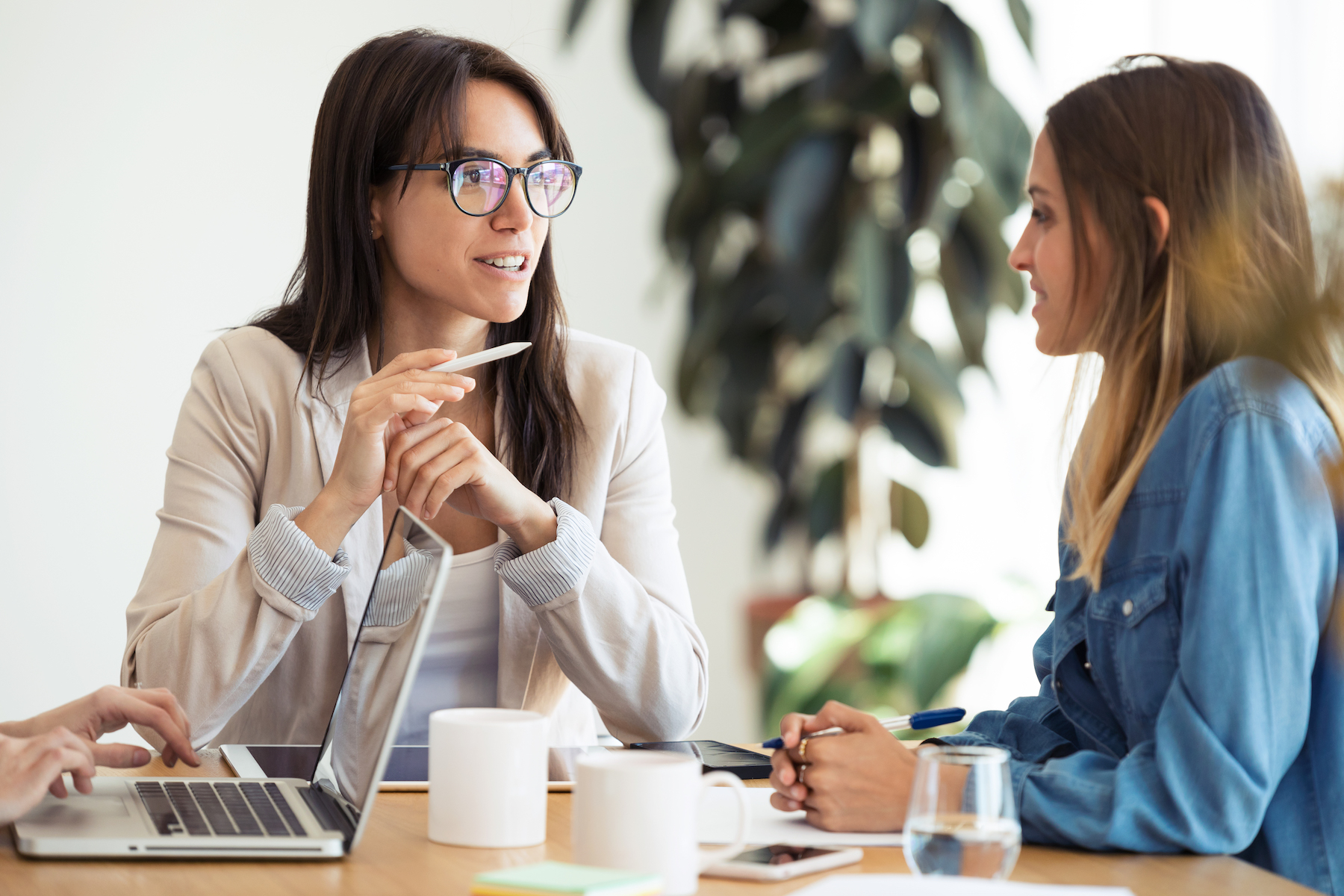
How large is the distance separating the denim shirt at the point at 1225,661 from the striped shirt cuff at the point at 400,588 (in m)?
0.47

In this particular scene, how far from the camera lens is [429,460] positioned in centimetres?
134

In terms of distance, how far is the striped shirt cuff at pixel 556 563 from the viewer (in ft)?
4.49

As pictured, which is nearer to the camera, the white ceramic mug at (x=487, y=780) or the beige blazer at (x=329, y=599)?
the white ceramic mug at (x=487, y=780)

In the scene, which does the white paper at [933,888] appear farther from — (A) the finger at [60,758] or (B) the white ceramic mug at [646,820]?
(A) the finger at [60,758]

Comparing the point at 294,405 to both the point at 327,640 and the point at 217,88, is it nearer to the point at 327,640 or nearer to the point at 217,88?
the point at 327,640

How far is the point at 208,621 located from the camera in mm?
1320

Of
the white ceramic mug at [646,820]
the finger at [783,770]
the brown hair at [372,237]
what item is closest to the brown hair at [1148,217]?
the finger at [783,770]

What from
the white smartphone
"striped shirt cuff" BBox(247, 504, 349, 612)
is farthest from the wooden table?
"striped shirt cuff" BBox(247, 504, 349, 612)

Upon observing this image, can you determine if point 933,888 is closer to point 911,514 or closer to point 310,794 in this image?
point 310,794

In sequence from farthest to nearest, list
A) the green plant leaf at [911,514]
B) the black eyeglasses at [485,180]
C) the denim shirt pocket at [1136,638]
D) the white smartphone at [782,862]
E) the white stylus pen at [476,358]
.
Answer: the green plant leaf at [911,514] → the black eyeglasses at [485,180] → the white stylus pen at [476,358] → the denim shirt pocket at [1136,638] → the white smartphone at [782,862]

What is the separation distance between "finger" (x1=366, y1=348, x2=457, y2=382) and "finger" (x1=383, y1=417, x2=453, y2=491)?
0.06 metres

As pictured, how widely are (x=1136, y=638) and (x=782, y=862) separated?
1.11ft

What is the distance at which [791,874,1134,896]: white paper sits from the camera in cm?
72

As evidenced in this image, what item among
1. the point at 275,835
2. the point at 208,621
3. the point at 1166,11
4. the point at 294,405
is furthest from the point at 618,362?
the point at 1166,11
